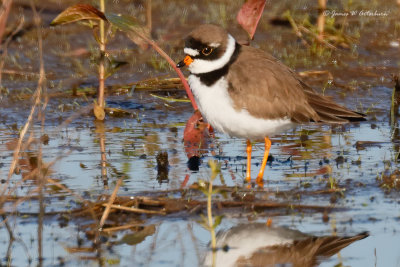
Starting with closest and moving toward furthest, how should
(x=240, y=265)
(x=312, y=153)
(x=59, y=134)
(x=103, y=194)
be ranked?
1. (x=240, y=265)
2. (x=103, y=194)
3. (x=312, y=153)
4. (x=59, y=134)

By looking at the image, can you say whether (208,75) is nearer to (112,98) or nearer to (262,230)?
(262,230)

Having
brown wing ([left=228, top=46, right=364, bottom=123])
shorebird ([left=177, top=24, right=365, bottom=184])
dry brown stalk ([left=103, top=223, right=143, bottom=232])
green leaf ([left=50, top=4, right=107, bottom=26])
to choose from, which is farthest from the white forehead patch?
dry brown stalk ([left=103, top=223, right=143, bottom=232])

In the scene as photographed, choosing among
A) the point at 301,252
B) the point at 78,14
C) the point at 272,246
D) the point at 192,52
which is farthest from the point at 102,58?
the point at 301,252

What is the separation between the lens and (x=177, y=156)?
774 centimetres

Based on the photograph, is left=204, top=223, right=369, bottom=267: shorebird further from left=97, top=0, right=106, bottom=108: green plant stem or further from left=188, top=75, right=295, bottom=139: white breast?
left=97, top=0, right=106, bottom=108: green plant stem

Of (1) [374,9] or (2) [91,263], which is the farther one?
(1) [374,9]

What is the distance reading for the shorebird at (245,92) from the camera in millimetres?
6695

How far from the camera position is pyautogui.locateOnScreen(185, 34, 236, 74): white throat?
678cm

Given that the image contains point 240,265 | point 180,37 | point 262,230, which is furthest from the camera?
point 180,37

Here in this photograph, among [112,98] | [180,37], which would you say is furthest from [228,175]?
[180,37]

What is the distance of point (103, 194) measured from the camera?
6207 millimetres

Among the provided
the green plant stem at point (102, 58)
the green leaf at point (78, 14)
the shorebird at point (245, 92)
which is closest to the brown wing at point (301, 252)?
the shorebird at point (245, 92)

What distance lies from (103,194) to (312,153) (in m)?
2.33

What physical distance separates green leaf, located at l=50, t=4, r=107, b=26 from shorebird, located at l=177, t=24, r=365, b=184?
4.31 ft
